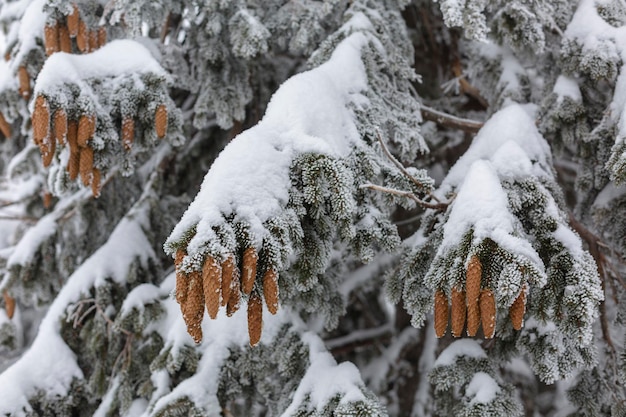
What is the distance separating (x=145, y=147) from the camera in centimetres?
299

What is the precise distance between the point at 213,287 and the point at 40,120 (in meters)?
1.29

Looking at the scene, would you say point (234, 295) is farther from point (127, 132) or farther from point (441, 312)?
point (127, 132)

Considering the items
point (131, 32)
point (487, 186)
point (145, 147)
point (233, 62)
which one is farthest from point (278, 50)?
point (487, 186)

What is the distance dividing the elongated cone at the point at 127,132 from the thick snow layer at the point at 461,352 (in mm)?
1879

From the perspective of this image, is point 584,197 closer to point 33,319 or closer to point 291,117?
point 291,117

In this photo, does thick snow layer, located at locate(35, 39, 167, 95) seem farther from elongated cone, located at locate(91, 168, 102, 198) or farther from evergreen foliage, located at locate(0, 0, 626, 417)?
elongated cone, located at locate(91, 168, 102, 198)

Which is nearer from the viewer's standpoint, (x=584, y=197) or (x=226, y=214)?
(x=226, y=214)

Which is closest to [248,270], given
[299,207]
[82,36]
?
[299,207]

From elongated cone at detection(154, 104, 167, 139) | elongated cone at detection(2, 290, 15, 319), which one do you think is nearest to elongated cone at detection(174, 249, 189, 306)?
elongated cone at detection(154, 104, 167, 139)

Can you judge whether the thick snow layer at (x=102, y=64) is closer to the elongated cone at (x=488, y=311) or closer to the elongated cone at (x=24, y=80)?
the elongated cone at (x=24, y=80)

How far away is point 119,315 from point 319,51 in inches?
72.0

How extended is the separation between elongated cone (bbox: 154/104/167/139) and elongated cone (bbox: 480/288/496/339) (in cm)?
167

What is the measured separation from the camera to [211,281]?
1.62 metres

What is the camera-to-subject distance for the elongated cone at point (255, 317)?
177 centimetres
